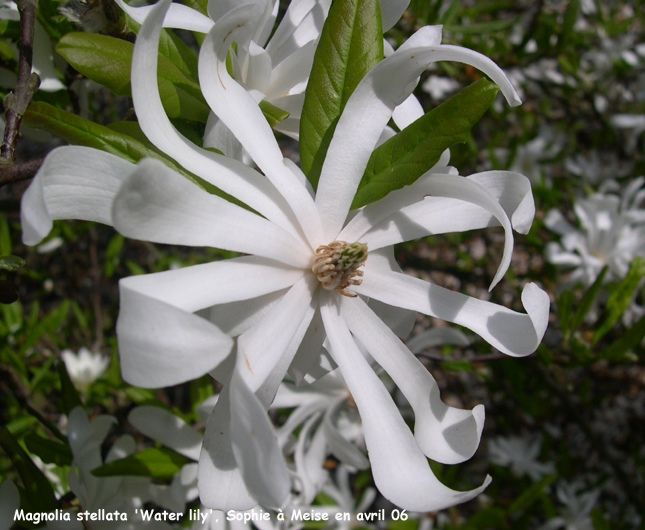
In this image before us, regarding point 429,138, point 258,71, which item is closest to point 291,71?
point 258,71

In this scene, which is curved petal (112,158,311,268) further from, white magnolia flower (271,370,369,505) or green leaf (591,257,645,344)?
green leaf (591,257,645,344)

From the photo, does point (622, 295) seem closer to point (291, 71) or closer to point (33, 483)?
point (291, 71)

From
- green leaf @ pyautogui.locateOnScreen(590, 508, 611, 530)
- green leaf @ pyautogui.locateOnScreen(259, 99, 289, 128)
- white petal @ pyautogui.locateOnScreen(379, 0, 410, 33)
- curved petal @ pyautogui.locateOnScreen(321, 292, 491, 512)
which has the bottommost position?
green leaf @ pyautogui.locateOnScreen(590, 508, 611, 530)

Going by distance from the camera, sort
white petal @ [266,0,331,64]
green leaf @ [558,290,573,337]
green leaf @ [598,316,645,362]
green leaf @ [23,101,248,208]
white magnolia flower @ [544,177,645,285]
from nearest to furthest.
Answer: green leaf @ [23,101,248,208] → white petal @ [266,0,331,64] → green leaf @ [598,316,645,362] → green leaf @ [558,290,573,337] → white magnolia flower @ [544,177,645,285]

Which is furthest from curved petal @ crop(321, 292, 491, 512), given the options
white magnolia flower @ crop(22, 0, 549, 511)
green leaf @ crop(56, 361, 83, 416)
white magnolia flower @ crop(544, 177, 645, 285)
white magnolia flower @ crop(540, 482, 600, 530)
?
white magnolia flower @ crop(540, 482, 600, 530)

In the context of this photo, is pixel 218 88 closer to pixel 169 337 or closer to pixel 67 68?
pixel 169 337

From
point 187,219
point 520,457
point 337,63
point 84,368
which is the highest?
point 337,63

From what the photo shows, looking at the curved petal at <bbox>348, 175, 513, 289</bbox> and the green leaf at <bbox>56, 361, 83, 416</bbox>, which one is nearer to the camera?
the curved petal at <bbox>348, 175, 513, 289</bbox>
